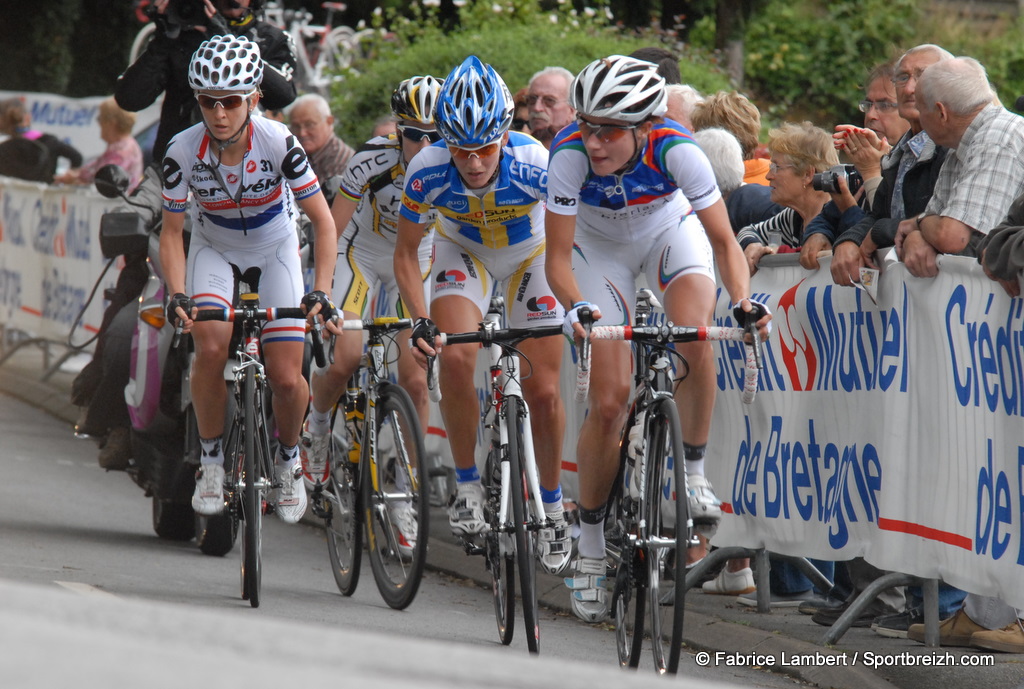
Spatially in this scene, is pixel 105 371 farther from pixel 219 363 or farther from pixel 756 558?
pixel 756 558

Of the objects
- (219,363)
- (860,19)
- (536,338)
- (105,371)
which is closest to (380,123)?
(105,371)

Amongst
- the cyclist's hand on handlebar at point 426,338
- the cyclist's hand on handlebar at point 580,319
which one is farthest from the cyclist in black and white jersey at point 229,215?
the cyclist's hand on handlebar at point 580,319

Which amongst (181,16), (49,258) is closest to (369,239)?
(181,16)

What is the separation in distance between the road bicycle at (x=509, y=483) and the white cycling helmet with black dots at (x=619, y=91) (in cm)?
89

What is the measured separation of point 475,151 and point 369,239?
186 centimetres

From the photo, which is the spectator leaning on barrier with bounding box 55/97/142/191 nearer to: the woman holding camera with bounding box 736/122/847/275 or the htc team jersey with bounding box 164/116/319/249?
the htc team jersey with bounding box 164/116/319/249

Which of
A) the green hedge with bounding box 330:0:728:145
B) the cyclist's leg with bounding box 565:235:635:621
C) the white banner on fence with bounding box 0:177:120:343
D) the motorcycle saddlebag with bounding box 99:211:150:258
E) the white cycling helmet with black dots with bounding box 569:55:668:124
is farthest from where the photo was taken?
the green hedge with bounding box 330:0:728:145

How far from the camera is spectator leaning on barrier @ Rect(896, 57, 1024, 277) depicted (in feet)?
19.3

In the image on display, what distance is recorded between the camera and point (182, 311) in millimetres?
6535

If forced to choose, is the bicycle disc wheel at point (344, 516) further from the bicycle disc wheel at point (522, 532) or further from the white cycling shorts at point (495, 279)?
the bicycle disc wheel at point (522, 532)

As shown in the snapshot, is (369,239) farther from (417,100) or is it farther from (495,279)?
(495,279)

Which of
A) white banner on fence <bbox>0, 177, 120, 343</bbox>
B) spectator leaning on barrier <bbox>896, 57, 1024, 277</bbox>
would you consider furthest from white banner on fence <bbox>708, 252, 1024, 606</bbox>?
white banner on fence <bbox>0, 177, 120, 343</bbox>

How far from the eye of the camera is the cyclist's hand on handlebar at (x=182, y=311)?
651 cm

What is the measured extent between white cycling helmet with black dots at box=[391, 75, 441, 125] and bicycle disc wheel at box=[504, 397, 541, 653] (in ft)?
6.13
